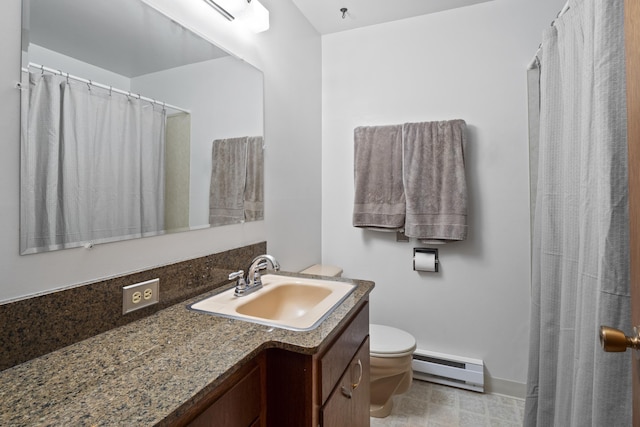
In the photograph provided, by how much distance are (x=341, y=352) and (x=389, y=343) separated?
824mm

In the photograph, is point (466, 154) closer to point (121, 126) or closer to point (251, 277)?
point (251, 277)

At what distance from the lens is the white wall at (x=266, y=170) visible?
76 cm

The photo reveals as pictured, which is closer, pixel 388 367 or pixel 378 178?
pixel 388 367

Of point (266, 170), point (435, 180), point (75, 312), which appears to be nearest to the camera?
point (75, 312)

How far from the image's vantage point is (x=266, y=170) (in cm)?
172

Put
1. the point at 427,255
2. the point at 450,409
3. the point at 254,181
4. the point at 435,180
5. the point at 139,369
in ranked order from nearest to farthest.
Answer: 1. the point at 139,369
2. the point at 254,181
3. the point at 450,409
4. the point at 435,180
5. the point at 427,255

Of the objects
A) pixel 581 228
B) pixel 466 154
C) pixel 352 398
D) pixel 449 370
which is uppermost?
pixel 466 154

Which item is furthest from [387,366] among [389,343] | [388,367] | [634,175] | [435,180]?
[634,175]

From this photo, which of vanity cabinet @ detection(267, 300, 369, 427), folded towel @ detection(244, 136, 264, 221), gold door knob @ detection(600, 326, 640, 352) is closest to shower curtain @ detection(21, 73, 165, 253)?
folded towel @ detection(244, 136, 264, 221)

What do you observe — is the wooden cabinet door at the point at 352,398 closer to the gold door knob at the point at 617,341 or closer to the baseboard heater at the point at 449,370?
the gold door knob at the point at 617,341

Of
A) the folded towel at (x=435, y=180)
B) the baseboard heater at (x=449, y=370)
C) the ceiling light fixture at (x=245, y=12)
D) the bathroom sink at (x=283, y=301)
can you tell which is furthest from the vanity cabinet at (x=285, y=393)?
the ceiling light fixture at (x=245, y=12)

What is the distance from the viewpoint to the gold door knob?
54 centimetres

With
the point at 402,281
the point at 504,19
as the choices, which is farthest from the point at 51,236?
the point at 504,19

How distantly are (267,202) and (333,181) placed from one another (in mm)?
751
